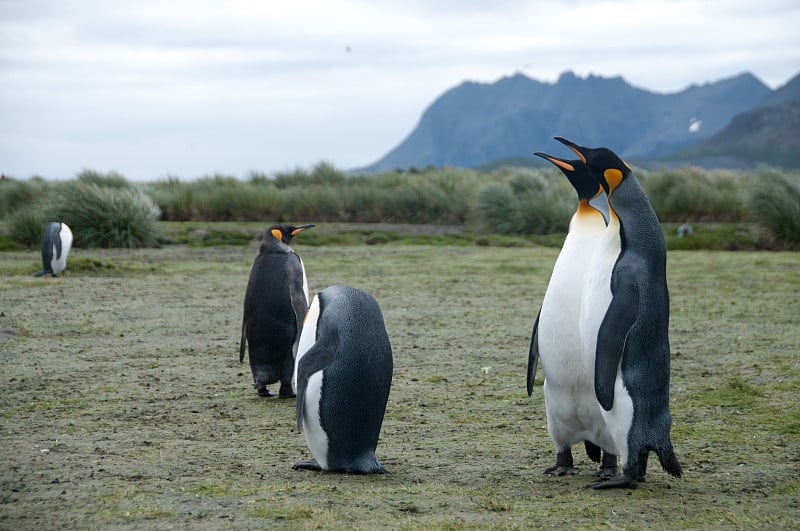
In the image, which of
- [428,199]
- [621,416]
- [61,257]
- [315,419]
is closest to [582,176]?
[621,416]

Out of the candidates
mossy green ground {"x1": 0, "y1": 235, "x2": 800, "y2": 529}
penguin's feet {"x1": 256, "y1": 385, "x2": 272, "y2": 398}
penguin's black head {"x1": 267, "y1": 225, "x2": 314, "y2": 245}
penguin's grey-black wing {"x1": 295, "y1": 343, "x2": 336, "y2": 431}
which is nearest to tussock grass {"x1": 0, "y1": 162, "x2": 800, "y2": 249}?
mossy green ground {"x1": 0, "y1": 235, "x2": 800, "y2": 529}

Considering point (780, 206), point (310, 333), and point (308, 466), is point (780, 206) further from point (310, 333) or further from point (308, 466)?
point (308, 466)

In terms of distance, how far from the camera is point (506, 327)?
824cm

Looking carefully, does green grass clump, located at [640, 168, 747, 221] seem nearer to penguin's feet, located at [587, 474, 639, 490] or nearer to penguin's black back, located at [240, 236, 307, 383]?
penguin's black back, located at [240, 236, 307, 383]

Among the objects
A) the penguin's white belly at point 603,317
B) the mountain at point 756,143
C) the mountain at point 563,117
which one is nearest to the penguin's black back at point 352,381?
the penguin's white belly at point 603,317

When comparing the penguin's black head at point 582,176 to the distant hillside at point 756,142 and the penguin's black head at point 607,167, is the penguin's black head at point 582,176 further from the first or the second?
the distant hillside at point 756,142

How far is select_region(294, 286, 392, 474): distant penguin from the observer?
13.0ft

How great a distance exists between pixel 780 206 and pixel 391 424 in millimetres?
12240

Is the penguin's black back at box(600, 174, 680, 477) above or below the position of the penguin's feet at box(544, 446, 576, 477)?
above

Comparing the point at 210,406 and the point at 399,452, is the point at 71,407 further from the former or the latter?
the point at 399,452

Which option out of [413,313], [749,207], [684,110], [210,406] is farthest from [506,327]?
[684,110]

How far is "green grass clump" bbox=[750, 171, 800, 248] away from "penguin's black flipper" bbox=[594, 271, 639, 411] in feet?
41.8

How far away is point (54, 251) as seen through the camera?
11508 millimetres

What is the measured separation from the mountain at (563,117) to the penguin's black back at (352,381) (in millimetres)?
160996
